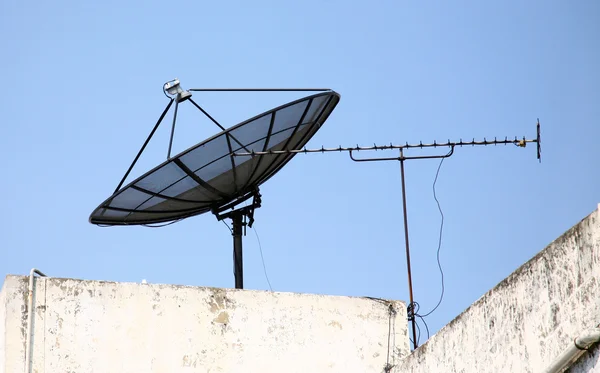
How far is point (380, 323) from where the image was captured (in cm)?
1296

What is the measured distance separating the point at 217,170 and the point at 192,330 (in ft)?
7.47

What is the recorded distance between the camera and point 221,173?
13711mm

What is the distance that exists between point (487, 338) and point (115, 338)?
4298 mm

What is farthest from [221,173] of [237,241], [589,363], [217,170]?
[589,363]

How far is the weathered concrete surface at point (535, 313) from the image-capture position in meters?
8.11

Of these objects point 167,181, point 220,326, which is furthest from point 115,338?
point 167,181

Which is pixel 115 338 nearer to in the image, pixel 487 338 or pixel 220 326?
pixel 220 326

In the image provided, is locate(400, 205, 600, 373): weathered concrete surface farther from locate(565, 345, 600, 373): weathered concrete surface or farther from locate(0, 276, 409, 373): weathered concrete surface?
locate(0, 276, 409, 373): weathered concrete surface

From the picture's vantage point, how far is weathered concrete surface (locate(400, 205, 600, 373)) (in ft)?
26.6

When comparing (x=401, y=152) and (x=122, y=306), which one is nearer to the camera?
(x=122, y=306)

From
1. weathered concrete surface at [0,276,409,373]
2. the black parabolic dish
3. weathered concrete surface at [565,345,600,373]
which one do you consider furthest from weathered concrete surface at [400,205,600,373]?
the black parabolic dish

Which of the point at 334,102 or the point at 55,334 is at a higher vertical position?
the point at 334,102

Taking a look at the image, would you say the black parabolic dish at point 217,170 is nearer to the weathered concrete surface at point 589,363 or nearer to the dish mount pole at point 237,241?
the dish mount pole at point 237,241

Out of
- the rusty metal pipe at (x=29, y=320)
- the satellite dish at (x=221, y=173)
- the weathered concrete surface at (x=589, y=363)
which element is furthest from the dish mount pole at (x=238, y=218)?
the weathered concrete surface at (x=589, y=363)
